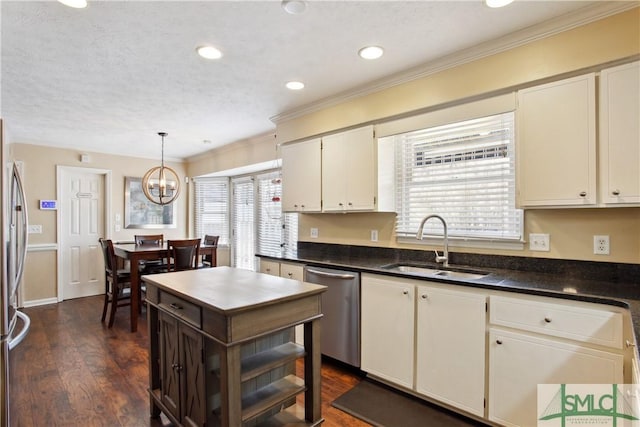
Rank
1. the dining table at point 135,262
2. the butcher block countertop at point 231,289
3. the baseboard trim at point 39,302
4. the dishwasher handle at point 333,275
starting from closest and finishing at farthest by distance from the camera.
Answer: the butcher block countertop at point 231,289
the dishwasher handle at point 333,275
the dining table at point 135,262
the baseboard trim at point 39,302

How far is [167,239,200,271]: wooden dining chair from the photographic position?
4000mm

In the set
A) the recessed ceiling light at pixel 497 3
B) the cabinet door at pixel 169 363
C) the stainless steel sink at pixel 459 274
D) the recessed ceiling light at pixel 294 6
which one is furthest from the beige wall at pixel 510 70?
the cabinet door at pixel 169 363

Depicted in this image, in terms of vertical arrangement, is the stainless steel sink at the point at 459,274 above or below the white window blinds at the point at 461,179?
below

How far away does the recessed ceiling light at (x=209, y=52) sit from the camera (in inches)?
86.6

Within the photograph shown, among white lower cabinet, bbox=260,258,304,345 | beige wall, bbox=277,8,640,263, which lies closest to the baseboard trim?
white lower cabinet, bbox=260,258,304,345

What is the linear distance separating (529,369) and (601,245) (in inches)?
34.5

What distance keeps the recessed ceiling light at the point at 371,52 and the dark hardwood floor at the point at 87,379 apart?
8.16 ft

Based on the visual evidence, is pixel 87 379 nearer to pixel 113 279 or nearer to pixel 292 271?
pixel 113 279

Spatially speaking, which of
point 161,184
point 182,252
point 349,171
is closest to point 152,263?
point 182,252

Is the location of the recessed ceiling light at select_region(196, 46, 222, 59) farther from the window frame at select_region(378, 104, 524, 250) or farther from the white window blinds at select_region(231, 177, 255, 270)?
the white window blinds at select_region(231, 177, 255, 270)

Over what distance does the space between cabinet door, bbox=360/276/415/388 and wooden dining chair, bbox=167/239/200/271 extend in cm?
253

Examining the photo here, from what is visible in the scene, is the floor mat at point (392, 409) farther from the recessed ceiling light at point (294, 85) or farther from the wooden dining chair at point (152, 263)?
the wooden dining chair at point (152, 263)

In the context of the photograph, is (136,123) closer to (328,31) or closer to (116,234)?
(116,234)

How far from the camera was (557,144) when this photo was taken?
1.94 meters
